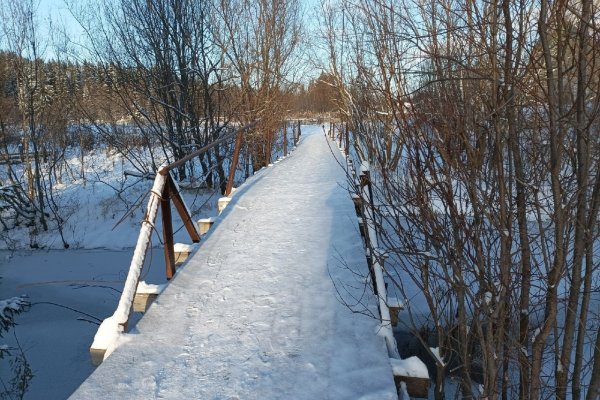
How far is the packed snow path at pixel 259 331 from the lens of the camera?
217 cm

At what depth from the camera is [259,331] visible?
2662 millimetres

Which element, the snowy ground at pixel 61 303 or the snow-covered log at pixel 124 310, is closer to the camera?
the snow-covered log at pixel 124 310

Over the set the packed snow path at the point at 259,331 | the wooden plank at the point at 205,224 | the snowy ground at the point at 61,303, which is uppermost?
the wooden plank at the point at 205,224

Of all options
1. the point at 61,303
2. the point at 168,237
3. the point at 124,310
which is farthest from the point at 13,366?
the point at 124,310

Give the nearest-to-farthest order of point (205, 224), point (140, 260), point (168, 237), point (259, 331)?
point (259, 331) < point (140, 260) < point (168, 237) < point (205, 224)

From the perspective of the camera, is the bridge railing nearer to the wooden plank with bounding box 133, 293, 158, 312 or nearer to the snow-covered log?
the snow-covered log

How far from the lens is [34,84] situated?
1330 centimetres

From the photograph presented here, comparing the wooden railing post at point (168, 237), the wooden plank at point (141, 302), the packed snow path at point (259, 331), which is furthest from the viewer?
the wooden railing post at point (168, 237)

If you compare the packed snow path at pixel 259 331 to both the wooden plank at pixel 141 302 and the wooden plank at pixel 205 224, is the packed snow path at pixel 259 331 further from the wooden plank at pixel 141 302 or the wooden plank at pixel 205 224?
the wooden plank at pixel 205 224

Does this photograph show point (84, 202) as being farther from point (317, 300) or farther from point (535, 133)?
point (535, 133)

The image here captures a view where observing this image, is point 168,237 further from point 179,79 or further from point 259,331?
point 179,79

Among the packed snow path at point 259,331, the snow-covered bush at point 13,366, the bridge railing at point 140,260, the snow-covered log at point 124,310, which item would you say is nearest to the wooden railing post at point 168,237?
A: the bridge railing at point 140,260

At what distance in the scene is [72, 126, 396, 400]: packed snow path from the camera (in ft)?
7.13

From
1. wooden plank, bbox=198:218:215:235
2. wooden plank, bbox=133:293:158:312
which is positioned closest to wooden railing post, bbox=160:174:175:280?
wooden plank, bbox=133:293:158:312
